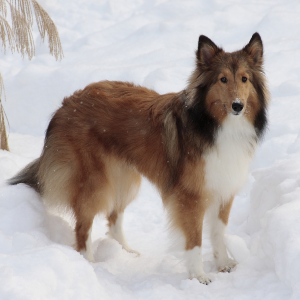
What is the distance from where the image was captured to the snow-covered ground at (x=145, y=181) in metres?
2.66

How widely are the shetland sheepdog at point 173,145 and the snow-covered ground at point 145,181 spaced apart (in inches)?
11.3

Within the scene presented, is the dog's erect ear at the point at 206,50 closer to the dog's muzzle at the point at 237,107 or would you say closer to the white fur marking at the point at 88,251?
the dog's muzzle at the point at 237,107

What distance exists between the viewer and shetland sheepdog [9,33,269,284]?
3.20m

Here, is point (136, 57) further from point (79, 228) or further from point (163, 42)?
point (79, 228)

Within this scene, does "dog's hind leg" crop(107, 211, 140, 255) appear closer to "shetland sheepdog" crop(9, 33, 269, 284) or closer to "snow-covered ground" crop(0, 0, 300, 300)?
"snow-covered ground" crop(0, 0, 300, 300)

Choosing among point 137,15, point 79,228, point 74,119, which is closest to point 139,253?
point 79,228

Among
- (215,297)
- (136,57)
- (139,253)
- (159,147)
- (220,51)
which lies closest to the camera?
(215,297)

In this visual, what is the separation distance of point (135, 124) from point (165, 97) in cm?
37

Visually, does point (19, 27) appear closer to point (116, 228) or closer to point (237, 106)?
point (116, 228)

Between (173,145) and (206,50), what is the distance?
2.75ft

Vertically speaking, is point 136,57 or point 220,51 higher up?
point 220,51

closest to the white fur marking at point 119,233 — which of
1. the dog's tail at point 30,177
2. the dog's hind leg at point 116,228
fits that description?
the dog's hind leg at point 116,228

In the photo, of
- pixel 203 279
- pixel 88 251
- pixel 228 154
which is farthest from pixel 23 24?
pixel 203 279

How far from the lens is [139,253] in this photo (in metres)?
4.13
